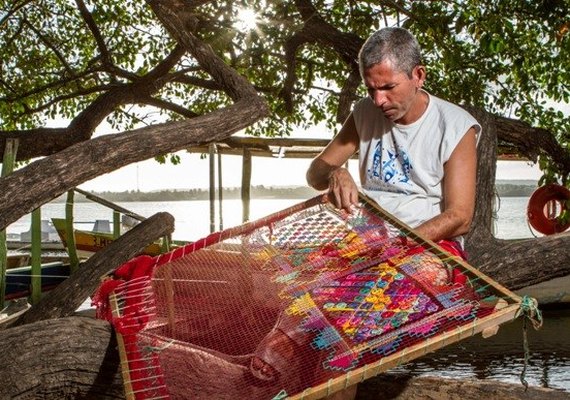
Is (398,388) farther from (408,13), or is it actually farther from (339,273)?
(408,13)

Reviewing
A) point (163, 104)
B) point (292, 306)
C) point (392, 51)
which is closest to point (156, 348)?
point (292, 306)

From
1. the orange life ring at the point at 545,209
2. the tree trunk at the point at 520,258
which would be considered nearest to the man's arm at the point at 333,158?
the tree trunk at the point at 520,258

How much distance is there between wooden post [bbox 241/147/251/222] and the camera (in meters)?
15.3

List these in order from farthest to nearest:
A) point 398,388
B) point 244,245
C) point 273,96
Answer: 1. point 273,96
2. point 398,388
3. point 244,245

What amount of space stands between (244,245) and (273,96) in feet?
21.4

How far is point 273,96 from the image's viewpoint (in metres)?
9.48

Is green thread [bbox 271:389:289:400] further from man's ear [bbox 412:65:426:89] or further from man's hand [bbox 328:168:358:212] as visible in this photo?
man's ear [bbox 412:65:426:89]

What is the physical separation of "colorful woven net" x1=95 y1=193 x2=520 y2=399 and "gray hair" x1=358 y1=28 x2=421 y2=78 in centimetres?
65

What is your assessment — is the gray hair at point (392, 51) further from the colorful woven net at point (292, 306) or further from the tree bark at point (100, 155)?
the tree bark at point (100, 155)

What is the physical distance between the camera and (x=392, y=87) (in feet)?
9.89

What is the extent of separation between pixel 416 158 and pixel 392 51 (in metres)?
0.50

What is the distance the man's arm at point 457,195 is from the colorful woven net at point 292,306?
163 millimetres

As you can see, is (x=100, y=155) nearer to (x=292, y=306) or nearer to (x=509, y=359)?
(x=292, y=306)

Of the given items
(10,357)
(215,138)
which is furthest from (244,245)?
(215,138)
